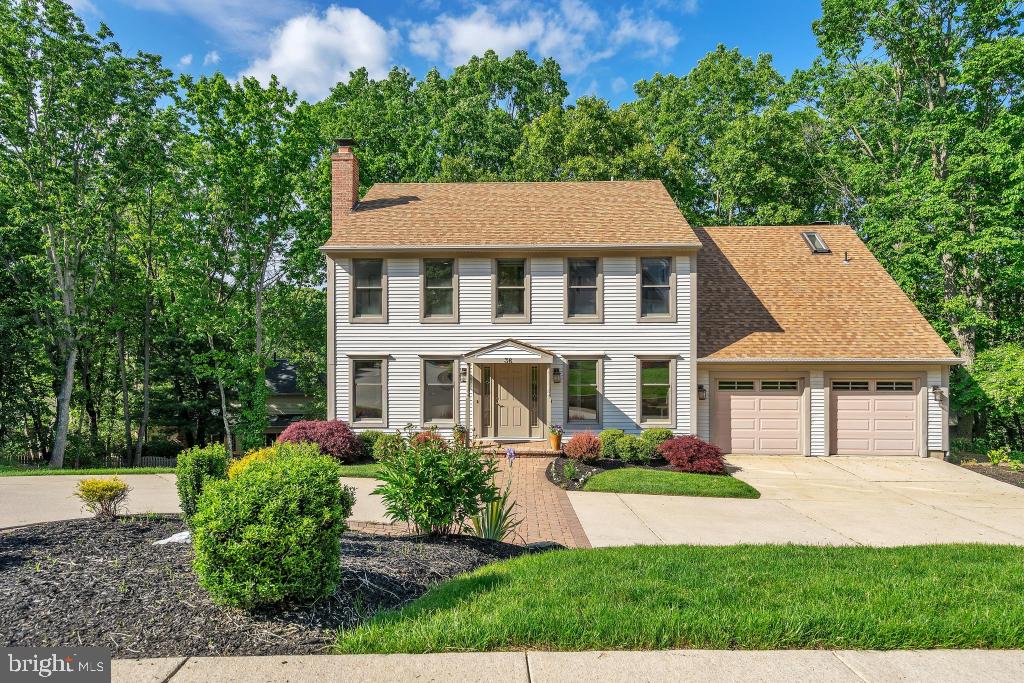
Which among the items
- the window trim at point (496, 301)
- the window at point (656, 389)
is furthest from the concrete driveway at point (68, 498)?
the window at point (656, 389)

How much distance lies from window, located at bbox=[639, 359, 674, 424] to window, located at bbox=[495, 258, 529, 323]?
12.6 ft

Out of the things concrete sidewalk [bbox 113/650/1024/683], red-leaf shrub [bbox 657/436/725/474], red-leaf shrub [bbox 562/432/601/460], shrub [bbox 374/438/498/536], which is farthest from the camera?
red-leaf shrub [bbox 562/432/601/460]

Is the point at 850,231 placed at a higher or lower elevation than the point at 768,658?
higher

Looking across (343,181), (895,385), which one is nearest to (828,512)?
(895,385)

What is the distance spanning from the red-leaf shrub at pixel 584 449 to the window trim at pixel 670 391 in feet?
7.90

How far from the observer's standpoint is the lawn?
4.11 metres

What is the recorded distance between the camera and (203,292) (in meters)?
19.7

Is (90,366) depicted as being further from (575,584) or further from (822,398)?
(822,398)

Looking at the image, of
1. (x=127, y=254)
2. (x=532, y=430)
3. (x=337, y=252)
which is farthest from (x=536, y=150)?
(x=127, y=254)

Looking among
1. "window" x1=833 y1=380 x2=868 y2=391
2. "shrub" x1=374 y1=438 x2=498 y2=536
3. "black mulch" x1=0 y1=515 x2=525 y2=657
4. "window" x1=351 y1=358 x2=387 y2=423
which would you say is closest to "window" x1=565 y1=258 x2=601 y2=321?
"window" x1=351 y1=358 x2=387 y2=423

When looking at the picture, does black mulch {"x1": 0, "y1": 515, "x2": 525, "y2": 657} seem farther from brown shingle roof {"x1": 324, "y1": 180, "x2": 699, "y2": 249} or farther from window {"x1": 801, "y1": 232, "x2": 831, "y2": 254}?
window {"x1": 801, "y1": 232, "x2": 831, "y2": 254}

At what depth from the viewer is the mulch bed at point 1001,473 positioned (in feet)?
41.1

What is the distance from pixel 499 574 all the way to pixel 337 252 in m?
12.1

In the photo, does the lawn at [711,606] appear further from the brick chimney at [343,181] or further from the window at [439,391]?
the brick chimney at [343,181]
